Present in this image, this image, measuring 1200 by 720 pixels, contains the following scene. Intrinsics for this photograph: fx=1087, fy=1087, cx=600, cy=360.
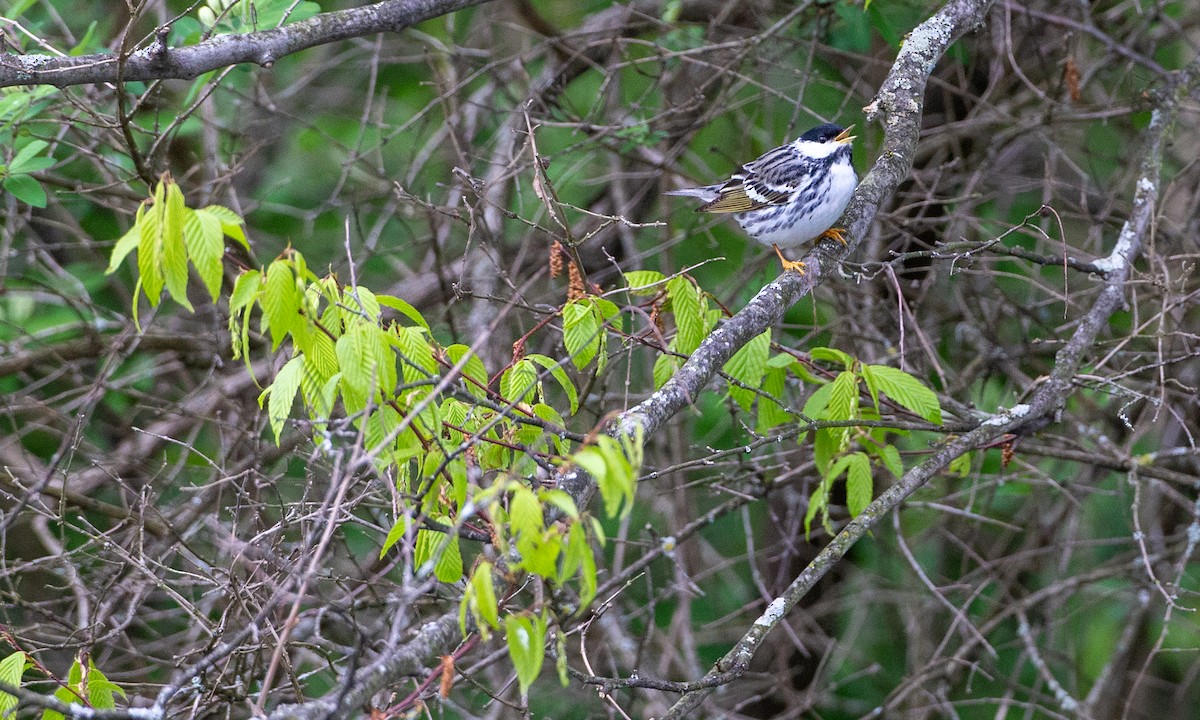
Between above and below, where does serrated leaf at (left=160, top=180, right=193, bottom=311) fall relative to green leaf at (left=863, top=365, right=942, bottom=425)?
above

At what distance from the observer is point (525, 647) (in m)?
2.00

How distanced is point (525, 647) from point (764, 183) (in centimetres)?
312

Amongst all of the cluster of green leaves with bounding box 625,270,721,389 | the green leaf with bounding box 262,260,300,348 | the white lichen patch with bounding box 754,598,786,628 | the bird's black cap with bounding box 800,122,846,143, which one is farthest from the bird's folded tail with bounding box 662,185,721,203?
the green leaf with bounding box 262,260,300,348

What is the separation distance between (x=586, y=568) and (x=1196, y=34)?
19.7ft

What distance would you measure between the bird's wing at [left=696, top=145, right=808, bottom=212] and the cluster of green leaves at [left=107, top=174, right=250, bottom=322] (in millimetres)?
2705

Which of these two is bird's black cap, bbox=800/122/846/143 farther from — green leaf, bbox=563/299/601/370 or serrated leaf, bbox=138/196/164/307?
serrated leaf, bbox=138/196/164/307

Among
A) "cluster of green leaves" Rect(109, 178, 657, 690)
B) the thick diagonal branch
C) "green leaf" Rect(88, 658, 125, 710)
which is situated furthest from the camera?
the thick diagonal branch

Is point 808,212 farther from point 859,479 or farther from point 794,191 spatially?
point 859,479

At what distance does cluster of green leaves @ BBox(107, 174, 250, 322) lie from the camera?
2164mm

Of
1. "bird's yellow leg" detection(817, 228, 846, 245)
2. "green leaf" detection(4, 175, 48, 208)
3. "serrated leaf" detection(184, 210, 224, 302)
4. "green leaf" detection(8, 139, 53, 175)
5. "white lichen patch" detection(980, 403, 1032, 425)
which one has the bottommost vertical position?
"white lichen patch" detection(980, 403, 1032, 425)

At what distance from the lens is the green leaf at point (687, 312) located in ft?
10.3

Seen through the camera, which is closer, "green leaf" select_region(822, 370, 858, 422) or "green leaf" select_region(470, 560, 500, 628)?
"green leaf" select_region(470, 560, 500, 628)

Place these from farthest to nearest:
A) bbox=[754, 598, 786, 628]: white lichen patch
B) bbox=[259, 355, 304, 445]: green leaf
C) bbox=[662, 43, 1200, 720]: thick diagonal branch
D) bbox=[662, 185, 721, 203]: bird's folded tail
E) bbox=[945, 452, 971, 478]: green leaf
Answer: bbox=[662, 185, 721, 203]: bird's folded tail → bbox=[945, 452, 971, 478]: green leaf → bbox=[754, 598, 786, 628]: white lichen patch → bbox=[662, 43, 1200, 720]: thick diagonal branch → bbox=[259, 355, 304, 445]: green leaf

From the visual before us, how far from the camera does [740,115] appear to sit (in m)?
5.86
